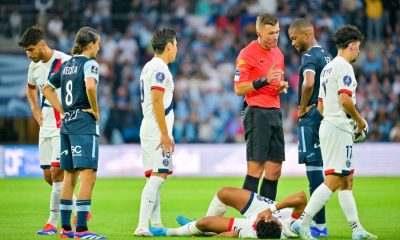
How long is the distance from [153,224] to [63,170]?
1372 mm

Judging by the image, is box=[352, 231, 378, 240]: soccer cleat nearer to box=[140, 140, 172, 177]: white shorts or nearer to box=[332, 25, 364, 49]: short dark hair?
box=[332, 25, 364, 49]: short dark hair

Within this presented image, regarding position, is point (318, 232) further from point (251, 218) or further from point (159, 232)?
point (159, 232)

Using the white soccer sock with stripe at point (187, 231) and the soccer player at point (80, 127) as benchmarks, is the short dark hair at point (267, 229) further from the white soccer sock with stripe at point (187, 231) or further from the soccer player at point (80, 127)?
the soccer player at point (80, 127)

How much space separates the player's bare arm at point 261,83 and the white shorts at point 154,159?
1186 millimetres

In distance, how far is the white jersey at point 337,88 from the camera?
33.2 ft

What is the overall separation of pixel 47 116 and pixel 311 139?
3435 mm

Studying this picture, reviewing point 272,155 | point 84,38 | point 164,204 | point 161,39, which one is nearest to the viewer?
point 84,38

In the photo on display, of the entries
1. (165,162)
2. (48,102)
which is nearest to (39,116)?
(48,102)

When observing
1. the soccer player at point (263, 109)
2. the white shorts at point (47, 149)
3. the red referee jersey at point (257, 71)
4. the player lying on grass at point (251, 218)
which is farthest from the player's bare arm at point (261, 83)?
the white shorts at point (47, 149)

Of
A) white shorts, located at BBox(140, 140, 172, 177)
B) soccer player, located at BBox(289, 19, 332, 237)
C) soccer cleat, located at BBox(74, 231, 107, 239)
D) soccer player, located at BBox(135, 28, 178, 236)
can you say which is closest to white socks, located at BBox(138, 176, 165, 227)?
soccer player, located at BBox(135, 28, 178, 236)

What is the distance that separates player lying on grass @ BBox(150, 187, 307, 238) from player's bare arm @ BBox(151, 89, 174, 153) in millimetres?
848

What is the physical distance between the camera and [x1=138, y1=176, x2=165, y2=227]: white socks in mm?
10719

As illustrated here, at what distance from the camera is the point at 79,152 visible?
408 inches

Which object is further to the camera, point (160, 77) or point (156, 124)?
point (156, 124)
